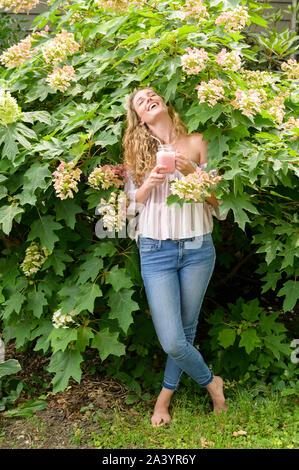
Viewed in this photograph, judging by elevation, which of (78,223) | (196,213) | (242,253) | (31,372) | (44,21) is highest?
(44,21)

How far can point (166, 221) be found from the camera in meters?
2.52

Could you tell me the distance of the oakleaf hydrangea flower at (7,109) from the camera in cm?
245

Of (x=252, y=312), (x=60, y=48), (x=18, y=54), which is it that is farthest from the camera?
(x=252, y=312)

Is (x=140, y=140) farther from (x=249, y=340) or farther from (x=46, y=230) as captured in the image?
(x=249, y=340)

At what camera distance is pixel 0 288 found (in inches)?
118

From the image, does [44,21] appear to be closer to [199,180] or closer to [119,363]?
[199,180]

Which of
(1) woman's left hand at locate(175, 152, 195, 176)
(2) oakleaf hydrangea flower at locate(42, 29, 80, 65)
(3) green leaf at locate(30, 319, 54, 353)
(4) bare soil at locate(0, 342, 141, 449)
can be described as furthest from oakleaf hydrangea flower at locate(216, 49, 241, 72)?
(4) bare soil at locate(0, 342, 141, 449)

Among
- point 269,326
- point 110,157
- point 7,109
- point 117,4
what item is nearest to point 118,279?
point 110,157

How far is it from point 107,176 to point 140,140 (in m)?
0.24

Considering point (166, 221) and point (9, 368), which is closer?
point (166, 221)

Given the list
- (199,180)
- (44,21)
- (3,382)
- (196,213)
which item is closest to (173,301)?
(196,213)


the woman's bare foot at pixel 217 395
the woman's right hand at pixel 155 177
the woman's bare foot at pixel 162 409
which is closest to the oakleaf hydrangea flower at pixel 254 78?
the woman's right hand at pixel 155 177

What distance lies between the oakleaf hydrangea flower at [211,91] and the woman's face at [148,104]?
0.26m

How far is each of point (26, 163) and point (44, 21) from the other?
993mm
